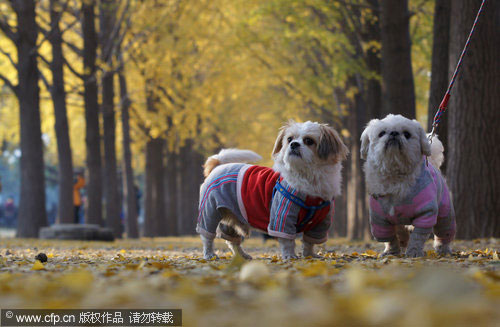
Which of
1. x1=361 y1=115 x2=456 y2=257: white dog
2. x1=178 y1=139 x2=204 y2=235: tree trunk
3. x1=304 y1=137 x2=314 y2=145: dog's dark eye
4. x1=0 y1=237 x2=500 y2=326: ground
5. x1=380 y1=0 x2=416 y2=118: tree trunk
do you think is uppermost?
x1=380 y1=0 x2=416 y2=118: tree trunk

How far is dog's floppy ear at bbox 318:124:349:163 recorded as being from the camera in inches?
240

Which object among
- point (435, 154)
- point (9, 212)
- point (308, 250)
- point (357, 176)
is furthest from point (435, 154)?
point (9, 212)

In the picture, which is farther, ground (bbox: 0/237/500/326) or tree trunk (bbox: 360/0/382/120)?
tree trunk (bbox: 360/0/382/120)

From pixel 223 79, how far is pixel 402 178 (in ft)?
54.1

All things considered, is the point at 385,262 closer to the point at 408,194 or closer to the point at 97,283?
the point at 408,194

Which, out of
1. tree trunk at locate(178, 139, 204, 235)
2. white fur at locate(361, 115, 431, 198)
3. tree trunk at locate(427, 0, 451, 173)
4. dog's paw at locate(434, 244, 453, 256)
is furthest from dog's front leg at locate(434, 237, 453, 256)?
tree trunk at locate(178, 139, 204, 235)

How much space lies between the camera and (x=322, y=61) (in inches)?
792

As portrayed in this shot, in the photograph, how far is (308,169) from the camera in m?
6.06

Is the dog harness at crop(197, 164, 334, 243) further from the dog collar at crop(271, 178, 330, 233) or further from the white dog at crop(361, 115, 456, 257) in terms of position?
the white dog at crop(361, 115, 456, 257)

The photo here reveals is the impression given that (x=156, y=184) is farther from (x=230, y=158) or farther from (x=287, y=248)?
(x=287, y=248)

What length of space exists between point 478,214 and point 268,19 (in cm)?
1210

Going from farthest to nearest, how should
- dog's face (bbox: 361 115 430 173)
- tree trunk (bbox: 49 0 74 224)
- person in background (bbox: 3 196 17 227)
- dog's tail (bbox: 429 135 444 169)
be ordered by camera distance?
1. person in background (bbox: 3 196 17 227)
2. tree trunk (bbox: 49 0 74 224)
3. dog's tail (bbox: 429 135 444 169)
4. dog's face (bbox: 361 115 430 173)

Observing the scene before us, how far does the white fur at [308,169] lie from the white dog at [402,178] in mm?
398

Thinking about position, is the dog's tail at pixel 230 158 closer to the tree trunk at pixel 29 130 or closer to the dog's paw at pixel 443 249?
the dog's paw at pixel 443 249
